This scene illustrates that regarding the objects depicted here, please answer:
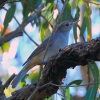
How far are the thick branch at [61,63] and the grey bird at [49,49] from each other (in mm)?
638

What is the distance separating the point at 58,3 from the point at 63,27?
1.12ft

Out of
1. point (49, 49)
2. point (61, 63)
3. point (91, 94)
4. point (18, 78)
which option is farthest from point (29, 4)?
point (61, 63)

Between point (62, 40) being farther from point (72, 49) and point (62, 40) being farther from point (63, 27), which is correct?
point (72, 49)

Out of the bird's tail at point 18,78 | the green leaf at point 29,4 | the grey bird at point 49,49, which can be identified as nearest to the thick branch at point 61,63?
the bird's tail at point 18,78

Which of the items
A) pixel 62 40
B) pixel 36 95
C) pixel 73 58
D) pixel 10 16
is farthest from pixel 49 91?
pixel 10 16

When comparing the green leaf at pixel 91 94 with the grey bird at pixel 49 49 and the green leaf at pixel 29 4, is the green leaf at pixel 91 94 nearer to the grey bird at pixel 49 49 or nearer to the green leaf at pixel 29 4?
the grey bird at pixel 49 49

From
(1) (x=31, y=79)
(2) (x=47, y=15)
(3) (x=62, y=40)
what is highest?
(2) (x=47, y=15)

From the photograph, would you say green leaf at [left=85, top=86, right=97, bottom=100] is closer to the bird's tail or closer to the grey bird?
the grey bird

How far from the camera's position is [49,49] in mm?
4098

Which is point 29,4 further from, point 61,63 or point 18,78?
point 61,63

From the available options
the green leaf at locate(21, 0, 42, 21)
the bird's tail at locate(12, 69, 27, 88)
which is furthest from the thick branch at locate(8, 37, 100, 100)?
the green leaf at locate(21, 0, 42, 21)

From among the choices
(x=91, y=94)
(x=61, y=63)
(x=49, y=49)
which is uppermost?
(x=49, y=49)

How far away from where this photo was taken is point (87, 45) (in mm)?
2641

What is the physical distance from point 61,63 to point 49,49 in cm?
133
